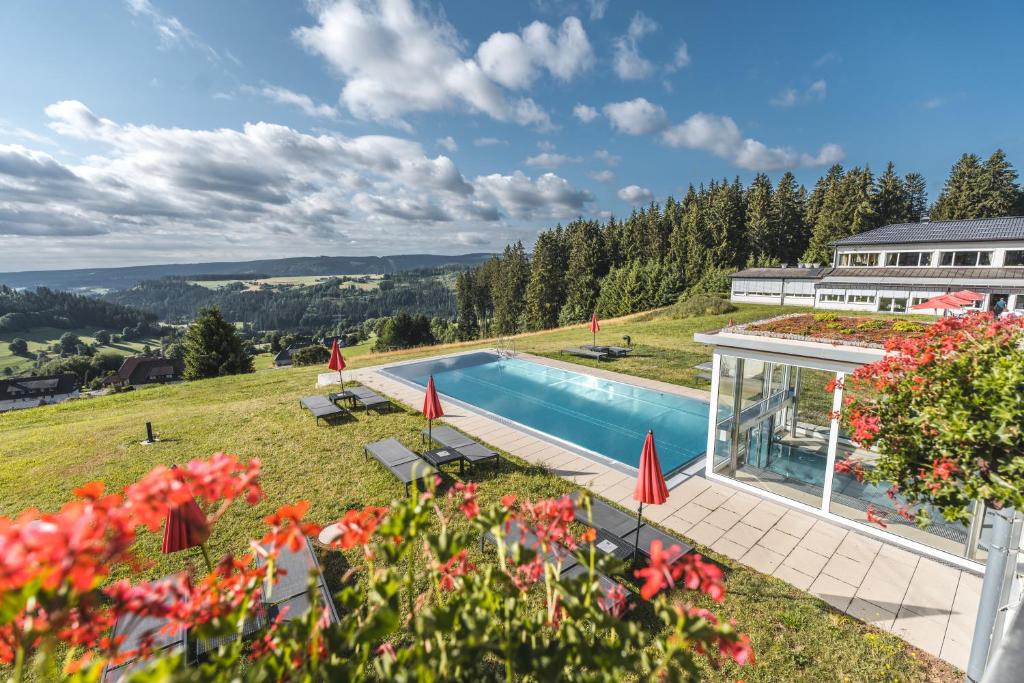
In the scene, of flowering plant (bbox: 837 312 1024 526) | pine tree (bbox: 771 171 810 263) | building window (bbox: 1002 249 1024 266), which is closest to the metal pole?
flowering plant (bbox: 837 312 1024 526)

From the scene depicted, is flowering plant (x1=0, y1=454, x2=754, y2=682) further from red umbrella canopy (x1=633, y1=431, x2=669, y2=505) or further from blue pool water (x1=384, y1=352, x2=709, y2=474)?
blue pool water (x1=384, y1=352, x2=709, y2=474)

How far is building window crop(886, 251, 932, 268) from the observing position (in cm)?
3050

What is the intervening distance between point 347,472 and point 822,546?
27.3ft

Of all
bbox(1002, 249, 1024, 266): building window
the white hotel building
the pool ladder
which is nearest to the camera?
the pool ladder

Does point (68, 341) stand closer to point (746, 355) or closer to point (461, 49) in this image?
point (461, 49)

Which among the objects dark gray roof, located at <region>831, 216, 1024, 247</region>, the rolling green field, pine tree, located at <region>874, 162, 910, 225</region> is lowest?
the rolling green field

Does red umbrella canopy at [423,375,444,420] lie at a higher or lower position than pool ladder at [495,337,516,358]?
higher

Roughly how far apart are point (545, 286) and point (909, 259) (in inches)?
1334

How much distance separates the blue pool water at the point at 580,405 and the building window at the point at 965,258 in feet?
100.0

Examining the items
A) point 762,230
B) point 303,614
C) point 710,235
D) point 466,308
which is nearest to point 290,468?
point 303,614

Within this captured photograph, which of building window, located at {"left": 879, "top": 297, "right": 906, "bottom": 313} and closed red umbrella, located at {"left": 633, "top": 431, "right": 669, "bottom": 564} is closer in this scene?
closed red umbrella, located at {"left": 633, "top": 431, "right": 669, "bottom": 564}

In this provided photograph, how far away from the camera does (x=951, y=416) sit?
289 centimetres

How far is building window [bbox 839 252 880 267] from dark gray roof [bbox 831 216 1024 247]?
1173 mm

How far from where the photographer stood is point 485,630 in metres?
1.56
